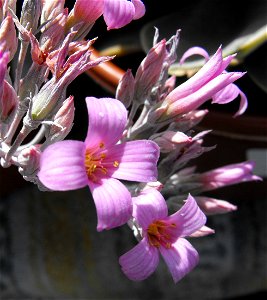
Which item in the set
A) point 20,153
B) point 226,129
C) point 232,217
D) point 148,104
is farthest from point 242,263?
point 20,153

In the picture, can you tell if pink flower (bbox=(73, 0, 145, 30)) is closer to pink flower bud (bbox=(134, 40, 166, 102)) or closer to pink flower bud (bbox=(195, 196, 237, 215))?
pink flower bud (bbox=(134, 40, 166, 102))

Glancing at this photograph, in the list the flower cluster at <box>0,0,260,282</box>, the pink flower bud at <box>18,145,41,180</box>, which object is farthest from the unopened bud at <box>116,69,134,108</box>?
the pink flower bud at <box>18,145,41,180</box>

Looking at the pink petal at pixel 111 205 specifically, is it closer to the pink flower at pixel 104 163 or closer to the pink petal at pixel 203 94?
the pink flower at pixel 104 163

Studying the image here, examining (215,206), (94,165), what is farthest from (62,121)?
(215,206)

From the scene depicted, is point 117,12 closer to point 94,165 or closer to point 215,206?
point 94,165

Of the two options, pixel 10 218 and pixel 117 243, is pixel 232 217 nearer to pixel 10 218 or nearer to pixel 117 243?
pixel 117 243

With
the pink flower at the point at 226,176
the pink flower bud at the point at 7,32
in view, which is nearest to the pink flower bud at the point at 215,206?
the pink flower at the point at 226,176
